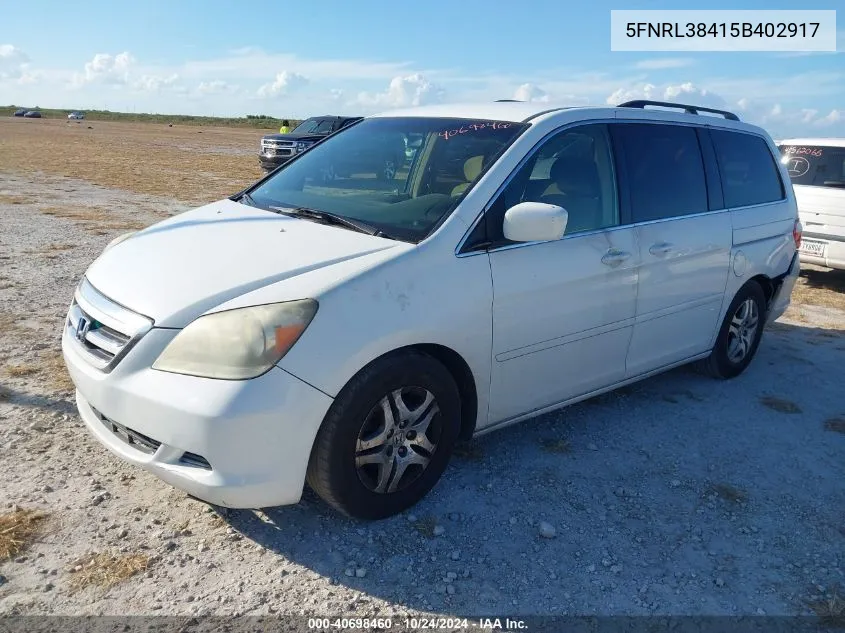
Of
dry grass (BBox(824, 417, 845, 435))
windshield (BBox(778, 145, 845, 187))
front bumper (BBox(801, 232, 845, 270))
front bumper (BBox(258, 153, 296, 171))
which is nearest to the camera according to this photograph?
dry grass (BBox(824, 417, 845, 435))

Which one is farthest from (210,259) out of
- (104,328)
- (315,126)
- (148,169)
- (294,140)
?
(148,169)

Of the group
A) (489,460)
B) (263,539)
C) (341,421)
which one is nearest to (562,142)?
(489,460)

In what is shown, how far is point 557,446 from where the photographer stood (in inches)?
156

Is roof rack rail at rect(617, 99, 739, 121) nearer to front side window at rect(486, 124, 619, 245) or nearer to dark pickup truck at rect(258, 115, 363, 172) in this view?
front side window at rect(486, 124, 619, 245)

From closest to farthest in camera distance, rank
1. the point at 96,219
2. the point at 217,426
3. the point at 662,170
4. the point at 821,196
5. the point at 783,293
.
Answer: the point at 217,426 < the point at 662,170 < the point at 783,293 < the point at 821,196 < the point at 96,219

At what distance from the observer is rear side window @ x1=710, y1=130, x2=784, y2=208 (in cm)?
482

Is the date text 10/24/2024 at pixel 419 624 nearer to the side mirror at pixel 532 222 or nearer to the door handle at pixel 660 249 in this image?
the side mirror at pixel 532 222

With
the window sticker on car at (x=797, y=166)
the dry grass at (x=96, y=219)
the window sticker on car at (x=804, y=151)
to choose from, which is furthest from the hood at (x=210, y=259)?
the window sticker on car at (x=804, y=151)

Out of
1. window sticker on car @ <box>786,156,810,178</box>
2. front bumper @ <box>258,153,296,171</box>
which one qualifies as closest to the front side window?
window sticker on car @ <box>786,156,810,178</box>

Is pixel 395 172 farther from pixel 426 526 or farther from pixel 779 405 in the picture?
pixel 779 405

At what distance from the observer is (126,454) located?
2.83m

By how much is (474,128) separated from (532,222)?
0.86 m

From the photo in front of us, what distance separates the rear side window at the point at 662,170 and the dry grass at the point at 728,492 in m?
1.50

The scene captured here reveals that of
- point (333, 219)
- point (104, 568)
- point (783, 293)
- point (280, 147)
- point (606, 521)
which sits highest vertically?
point (280, 147)
